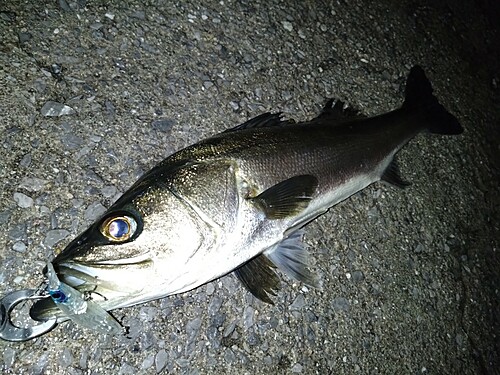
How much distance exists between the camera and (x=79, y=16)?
2459 millimetres

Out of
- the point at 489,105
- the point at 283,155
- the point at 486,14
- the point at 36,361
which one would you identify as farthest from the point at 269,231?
the point at 486,14

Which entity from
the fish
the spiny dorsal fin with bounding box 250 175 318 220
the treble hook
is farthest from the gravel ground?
the spiny dorsal fin with bounding box 250 175 318 220

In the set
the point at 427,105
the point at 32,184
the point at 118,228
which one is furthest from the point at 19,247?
the point at 427,105

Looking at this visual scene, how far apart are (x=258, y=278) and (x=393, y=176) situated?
48.2 inches

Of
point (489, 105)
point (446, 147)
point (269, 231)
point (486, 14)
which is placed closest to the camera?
point (269, 231)

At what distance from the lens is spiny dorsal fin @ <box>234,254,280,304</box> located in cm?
204

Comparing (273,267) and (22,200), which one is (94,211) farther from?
(273,267)

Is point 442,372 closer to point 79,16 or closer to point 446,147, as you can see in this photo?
point 446,147

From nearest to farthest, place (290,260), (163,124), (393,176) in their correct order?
(290,260) < (163,124) < (393,176)

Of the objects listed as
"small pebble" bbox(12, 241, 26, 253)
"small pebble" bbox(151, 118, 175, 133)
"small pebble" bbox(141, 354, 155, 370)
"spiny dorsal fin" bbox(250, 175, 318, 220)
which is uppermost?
"spiny dorsal fin" bbox(250, 175, 318, 220)

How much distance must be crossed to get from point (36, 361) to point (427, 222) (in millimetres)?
2580

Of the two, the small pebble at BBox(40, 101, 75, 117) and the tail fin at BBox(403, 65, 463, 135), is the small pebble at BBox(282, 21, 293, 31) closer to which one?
the tail fin at BBox(403, 65, 463, 135)

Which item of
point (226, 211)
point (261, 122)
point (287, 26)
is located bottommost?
point (226, 211)

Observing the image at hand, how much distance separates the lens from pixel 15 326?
1725 millimetres
